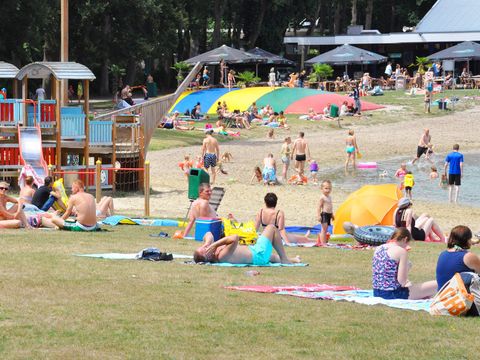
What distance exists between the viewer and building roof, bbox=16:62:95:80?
2311 cm

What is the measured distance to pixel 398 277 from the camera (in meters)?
10.1

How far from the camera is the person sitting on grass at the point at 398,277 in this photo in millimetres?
10109

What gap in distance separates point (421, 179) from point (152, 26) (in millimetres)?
24819

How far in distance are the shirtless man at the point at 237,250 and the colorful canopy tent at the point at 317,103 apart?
30.4 metres

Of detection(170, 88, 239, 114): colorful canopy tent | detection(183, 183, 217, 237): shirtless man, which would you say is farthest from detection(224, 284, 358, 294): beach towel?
detection(170, 88, 239, 114): colorful canopy tent

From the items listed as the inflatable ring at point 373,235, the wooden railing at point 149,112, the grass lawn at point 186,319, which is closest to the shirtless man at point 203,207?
the inflatable ring at point 373,235

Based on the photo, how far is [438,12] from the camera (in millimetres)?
60812

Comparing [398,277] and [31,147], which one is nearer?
A: [398,277]

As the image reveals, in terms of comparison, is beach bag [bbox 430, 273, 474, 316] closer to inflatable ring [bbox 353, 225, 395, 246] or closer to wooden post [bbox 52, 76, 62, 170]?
inflatable ring [bbox 353, 225, 395, 246]

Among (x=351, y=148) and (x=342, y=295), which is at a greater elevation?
(x=351, y=148)

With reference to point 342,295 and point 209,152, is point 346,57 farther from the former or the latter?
point 342,295

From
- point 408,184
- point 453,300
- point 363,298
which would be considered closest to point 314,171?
point 408,184

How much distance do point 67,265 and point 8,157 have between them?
11.4m

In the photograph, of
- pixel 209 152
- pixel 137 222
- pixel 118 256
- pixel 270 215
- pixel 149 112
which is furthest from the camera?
pixel 209 152
